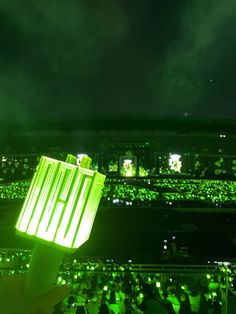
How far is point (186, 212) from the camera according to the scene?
1767 cm

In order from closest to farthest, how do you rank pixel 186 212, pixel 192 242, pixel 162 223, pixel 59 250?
pixel 59 250 → pixel 192 242 → pixel 162 223 → pixel 186 212

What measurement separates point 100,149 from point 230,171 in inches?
642

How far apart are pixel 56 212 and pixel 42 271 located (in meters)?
0.22

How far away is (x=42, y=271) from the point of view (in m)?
1.14

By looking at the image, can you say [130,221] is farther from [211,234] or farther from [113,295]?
[113,295]

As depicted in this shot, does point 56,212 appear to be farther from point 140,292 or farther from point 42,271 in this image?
point 140,292

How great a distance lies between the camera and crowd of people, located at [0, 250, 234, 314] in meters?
4.59

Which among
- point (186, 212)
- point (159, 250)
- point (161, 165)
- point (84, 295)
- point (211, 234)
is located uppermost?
point (161, 165)

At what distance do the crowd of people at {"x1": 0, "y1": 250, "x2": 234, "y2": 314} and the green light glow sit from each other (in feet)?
10.7

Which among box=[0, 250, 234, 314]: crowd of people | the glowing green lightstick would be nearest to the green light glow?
the glowing green lightstick

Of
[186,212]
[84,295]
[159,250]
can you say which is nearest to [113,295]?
[84,295]

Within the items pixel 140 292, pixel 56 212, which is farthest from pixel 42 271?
pixel 140 292

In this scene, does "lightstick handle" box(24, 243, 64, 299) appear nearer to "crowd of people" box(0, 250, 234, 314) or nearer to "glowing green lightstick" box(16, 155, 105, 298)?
"glowing green lightstick" box(16, 155, 105, 298)

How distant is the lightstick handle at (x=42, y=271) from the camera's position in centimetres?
115
